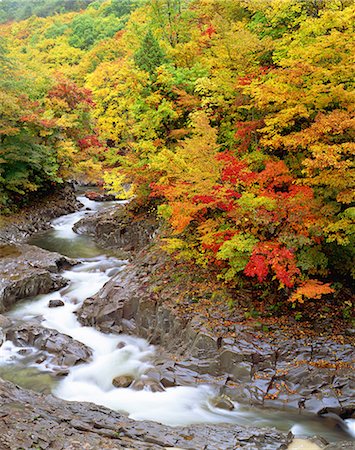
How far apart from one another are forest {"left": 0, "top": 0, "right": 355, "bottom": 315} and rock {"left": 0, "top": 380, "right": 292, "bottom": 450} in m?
3.31

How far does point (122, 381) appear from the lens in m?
9.36

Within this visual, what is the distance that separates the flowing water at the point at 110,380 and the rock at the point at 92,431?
2.44 ft

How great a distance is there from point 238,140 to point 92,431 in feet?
33.2

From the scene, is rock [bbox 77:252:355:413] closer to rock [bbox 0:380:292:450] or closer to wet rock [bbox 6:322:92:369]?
rock [bbox 0:380:292:450]

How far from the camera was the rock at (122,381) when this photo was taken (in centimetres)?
930

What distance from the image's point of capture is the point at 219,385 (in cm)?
881

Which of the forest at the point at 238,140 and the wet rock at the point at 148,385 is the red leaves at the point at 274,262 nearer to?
the forest at the point at 238,140

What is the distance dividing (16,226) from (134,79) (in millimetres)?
10859

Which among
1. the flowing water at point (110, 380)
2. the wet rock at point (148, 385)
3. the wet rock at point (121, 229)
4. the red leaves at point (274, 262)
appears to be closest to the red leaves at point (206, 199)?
the red leaves at point (274, 262)

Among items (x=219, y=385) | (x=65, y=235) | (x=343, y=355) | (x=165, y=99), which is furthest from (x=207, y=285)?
(x=65, y=235)

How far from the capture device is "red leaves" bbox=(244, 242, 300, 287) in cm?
855

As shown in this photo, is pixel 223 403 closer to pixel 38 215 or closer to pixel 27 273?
pixel 27 273

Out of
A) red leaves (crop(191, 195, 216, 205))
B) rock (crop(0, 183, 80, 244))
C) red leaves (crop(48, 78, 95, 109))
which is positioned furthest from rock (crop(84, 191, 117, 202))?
red leaves (crop(191, 195, 216, 205))

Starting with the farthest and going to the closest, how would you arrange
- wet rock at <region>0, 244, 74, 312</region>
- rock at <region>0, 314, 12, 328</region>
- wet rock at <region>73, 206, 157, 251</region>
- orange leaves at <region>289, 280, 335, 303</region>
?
wet rock at <region>73, 206, 157, 251</region>
wet rock at <region>0, 244, 74, 312</region>
rock at <region>0, 314, 12, 328</region>
orange leaves at <region>289, 280, 335, 303</region>
